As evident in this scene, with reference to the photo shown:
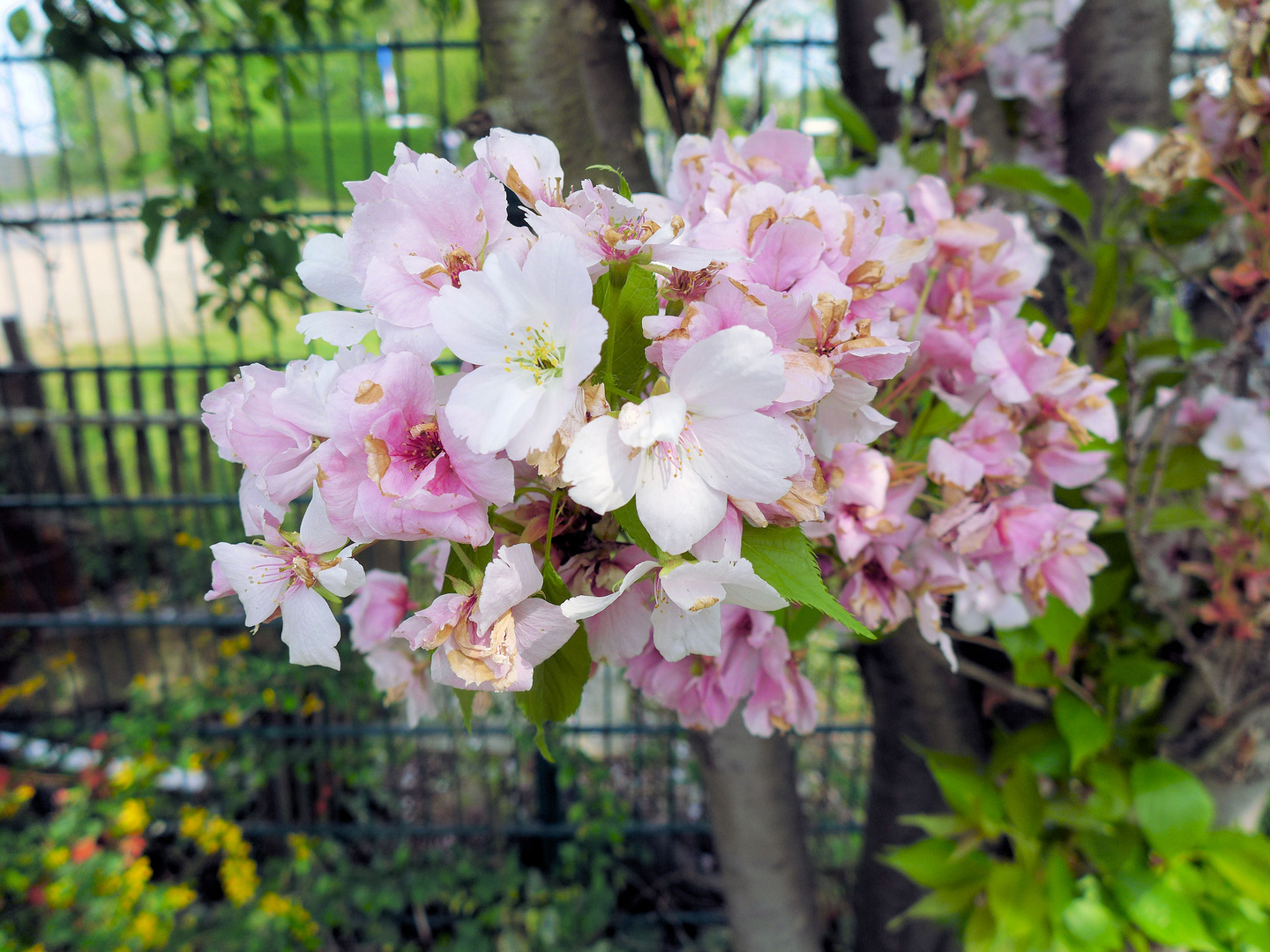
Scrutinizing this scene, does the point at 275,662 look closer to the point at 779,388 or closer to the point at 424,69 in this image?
the point at 424,69

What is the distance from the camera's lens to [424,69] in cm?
193

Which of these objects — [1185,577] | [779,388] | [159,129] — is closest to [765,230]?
[779,388]

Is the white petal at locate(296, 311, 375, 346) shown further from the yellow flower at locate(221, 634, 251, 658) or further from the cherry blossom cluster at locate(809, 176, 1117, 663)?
the yellow flower at locate(221, 634, 251, 658)

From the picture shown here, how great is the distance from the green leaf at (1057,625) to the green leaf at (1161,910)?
0.37m

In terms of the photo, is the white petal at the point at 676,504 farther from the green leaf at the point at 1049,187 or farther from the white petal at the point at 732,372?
the green leaf at the point at 1049,187

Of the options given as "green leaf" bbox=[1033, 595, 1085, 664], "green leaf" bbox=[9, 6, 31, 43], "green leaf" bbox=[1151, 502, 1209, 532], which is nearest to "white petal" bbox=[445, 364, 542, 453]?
"green leaf" bbox=[1033, 595, 1085, 664]

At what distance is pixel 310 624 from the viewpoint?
419 millimetres

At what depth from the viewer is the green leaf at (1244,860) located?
0.93 metres

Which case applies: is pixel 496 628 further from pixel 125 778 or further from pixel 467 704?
pixel 125 778

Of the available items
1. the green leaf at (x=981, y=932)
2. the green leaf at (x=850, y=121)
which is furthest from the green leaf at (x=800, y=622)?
the green leaf at (x=850, y=121)

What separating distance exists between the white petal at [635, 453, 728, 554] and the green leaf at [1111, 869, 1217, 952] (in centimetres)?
94

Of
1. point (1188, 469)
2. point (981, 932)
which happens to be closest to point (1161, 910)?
point (981, 932)

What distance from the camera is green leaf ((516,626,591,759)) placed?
0.46 m

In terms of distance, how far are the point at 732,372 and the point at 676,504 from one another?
71 mm
